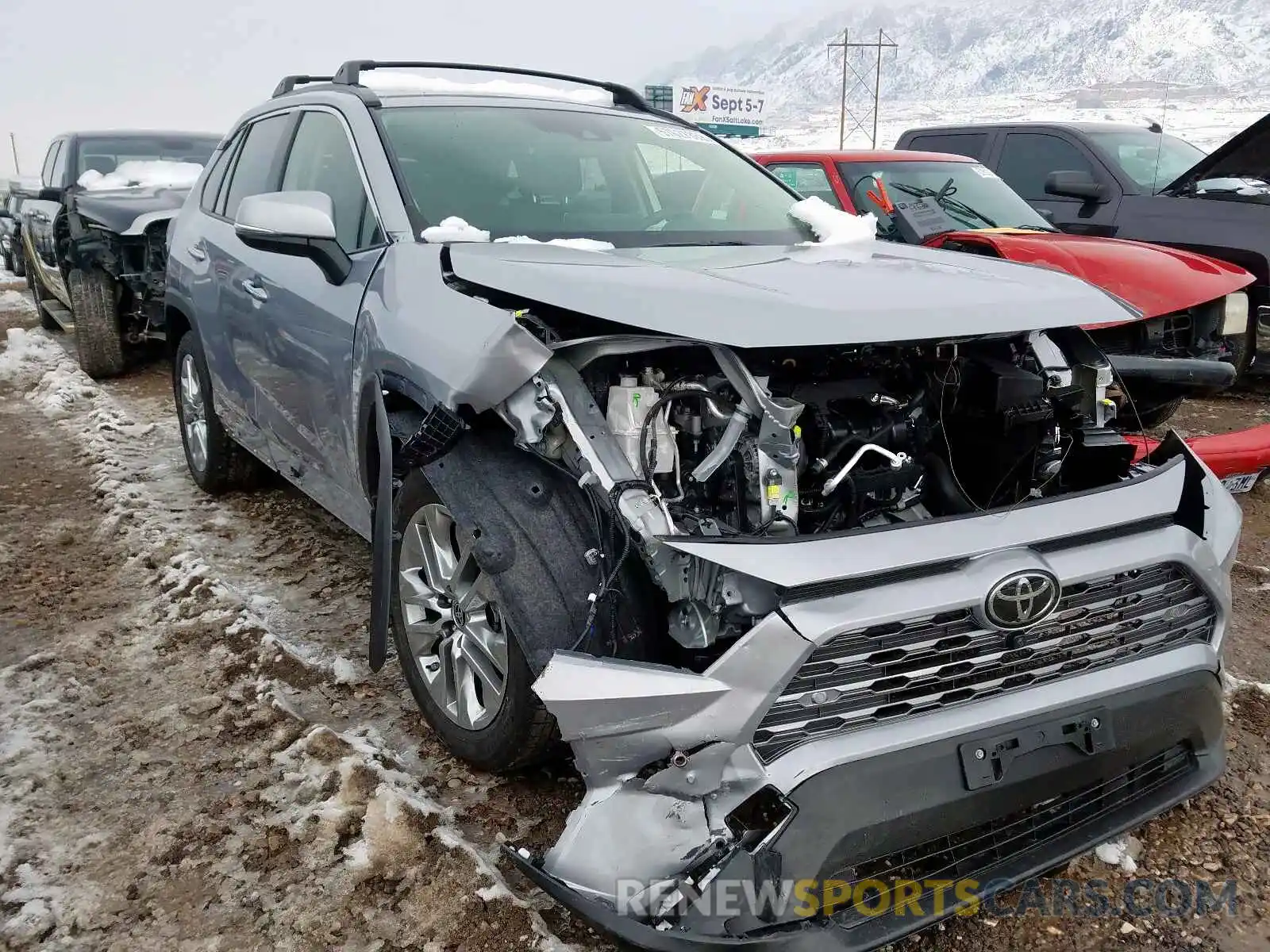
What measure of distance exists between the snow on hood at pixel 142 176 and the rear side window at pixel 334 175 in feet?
16.9

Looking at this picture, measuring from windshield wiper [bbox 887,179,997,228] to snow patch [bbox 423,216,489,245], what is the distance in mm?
4210

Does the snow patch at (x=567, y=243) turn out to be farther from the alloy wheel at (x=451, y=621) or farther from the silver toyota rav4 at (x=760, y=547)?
the alloy wheel at (x=451, y=621)

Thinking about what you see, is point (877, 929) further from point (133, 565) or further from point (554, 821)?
point (133, 565)

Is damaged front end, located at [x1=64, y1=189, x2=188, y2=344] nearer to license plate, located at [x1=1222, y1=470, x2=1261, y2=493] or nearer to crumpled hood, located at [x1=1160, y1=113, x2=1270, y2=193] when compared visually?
license plate, located at [x1=1222, y1=470, x2=1261, y2=493]

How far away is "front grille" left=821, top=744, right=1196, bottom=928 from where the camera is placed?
5.82 feet

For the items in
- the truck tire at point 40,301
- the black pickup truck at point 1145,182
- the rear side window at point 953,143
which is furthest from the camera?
the truck tire at point 40,301

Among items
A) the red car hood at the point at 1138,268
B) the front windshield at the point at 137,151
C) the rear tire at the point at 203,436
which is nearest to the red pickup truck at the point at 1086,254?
the red car hood at the point at 1138,268

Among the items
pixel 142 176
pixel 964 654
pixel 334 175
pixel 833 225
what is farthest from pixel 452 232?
pixel 142 176

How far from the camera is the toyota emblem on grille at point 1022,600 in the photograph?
183 centimetres

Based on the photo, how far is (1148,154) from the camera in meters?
7.32

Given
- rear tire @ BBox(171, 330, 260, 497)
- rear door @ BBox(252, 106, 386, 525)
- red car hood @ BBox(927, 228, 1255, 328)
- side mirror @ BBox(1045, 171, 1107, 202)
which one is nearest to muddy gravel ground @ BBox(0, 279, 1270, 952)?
rear tire @ BBox(171, 330, 260, 497)

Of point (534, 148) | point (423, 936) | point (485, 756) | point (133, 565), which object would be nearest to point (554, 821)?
point (485, 756)

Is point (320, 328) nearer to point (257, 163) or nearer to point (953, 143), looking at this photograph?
point (257, 163)

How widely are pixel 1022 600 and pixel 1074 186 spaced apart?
5.32 metres
